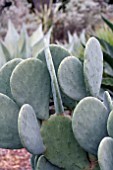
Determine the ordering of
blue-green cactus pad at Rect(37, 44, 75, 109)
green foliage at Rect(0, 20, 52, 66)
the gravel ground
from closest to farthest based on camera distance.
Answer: blue-green cactus pad at Rect(37, 44, 75, 109)
the gravel ground
green foliage at Rect(0, 20, 52, 66)

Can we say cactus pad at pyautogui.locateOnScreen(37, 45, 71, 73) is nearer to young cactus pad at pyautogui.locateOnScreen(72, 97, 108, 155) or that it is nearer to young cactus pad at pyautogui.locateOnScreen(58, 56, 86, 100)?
young cactus pad at pyautogui.locateOnScreen(58, 56, 86, 100)

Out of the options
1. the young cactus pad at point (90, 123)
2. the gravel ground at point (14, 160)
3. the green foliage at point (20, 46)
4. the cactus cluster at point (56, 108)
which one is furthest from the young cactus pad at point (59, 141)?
the green foliage at point (20, 46)

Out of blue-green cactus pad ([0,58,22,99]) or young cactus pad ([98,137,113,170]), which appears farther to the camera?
blue-green cactus pad ([0,58,22,99])

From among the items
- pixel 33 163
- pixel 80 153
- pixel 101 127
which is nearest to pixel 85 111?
pixel 101 127

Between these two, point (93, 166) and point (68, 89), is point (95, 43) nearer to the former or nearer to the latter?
point (68, 89)

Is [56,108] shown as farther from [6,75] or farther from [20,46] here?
[20,46]

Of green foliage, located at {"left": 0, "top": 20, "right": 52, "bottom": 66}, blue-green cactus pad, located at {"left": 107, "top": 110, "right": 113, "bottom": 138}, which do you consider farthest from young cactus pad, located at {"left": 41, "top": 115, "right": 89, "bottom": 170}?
green foliage, located at {"left": 0, "top": 20, "right": 52, "bottom": 66}

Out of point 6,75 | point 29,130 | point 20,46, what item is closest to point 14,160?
point 20,46

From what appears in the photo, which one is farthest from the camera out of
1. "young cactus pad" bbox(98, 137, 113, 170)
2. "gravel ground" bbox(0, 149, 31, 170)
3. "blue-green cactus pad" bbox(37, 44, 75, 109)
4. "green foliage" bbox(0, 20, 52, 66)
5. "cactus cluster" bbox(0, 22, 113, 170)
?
"green foliage" bbox(0, 20, 52, 66)
